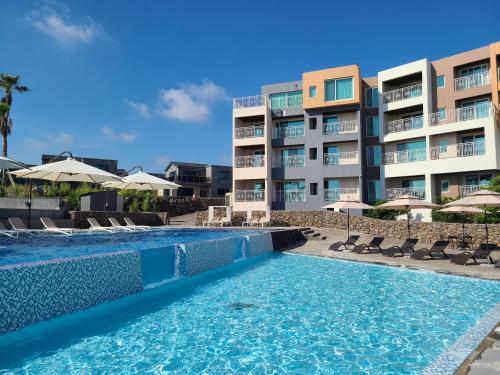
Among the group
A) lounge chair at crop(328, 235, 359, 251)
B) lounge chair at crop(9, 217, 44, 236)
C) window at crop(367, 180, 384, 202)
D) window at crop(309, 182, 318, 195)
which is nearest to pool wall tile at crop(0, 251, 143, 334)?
lounge chair at crop(9, 217, 44, 236)

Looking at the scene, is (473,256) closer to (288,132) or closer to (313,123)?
(313,123)

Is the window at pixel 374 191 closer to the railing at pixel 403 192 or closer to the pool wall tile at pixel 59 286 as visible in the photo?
the railing at pixel 403 192

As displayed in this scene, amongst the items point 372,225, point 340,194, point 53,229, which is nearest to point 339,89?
point 340,194

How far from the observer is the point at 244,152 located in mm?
33438

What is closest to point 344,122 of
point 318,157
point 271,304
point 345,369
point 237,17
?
point 318,157

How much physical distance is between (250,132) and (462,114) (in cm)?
1651

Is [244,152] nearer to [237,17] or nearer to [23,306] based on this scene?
[237,17]

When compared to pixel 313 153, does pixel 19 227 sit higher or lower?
lower

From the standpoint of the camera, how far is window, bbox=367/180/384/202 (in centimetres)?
2883

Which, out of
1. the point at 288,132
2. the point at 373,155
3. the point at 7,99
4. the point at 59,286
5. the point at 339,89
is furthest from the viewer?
the point at 7,99

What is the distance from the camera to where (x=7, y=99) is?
3478 cm

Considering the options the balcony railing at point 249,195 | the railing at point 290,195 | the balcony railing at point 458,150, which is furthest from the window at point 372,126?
the balcony railing at point 249,195

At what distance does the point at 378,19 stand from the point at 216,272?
53.9 feet

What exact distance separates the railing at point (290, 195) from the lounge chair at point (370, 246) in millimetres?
13332
